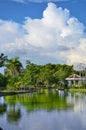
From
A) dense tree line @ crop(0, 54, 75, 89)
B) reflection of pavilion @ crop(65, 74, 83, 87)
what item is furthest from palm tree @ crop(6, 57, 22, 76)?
reflection of pavilion @ crop(65, 74, 83, 87)

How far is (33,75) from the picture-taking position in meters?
95.6

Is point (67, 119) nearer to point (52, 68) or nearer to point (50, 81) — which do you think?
point (50, 81)

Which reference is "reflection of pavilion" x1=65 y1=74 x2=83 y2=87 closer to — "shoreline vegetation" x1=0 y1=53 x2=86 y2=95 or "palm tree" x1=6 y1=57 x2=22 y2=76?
"shoreline vegetation" x1=0 y1=53 x2=86 y2=95

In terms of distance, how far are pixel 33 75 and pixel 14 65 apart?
41.6 feet

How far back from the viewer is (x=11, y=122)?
24.4 meters

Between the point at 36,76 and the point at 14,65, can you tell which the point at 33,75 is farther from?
the point at 14,65

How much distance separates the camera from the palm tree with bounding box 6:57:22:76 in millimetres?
104338

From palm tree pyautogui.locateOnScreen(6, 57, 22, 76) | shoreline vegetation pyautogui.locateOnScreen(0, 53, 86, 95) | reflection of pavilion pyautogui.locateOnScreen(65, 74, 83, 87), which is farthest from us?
palm tree pyautogui.locateOnScreen(6, 57, 22, 76)

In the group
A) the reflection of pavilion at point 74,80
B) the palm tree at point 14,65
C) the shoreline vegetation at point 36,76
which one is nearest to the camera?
the shoreline vegetation at point 36,76

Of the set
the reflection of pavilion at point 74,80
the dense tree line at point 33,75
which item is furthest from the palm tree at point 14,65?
the reflection of pavilion at point 74,80

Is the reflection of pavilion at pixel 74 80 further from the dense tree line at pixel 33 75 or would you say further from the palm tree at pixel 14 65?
the palm tree at pixel 14 65

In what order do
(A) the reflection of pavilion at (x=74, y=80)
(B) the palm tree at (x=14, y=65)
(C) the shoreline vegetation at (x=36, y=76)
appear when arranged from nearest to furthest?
(C) the shoreline vegetation at (x=36, y=76)
(A) the reflection of pavilion at (x=74, y=80)
(B) the palm tree at (x=14, y=65)

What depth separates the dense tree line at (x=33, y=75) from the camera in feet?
296

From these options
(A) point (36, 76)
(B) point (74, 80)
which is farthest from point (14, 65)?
(B) point (74, 80)
